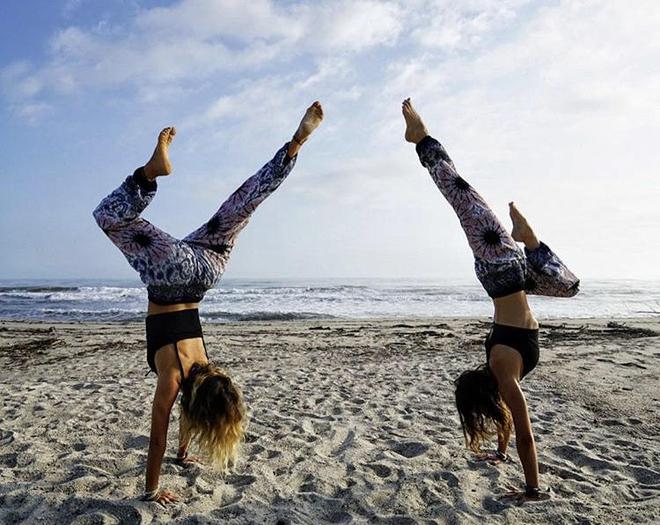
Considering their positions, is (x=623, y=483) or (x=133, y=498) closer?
(x=133, y=498)

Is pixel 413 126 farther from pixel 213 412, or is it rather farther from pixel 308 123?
pixel 213 412

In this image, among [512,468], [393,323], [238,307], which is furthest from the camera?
[238,307]

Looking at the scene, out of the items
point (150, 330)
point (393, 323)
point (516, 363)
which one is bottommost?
point (393, 323)

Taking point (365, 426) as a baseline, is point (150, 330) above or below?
above

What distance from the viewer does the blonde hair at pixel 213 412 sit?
319 cm

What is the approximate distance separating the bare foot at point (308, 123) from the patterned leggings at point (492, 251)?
2.85 feet

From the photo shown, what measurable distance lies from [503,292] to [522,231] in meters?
0.62

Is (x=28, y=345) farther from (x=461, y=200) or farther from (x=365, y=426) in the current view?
(x=461, y=200)

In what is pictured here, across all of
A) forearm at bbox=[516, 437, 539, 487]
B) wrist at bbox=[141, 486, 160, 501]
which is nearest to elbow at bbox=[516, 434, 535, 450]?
forearm at bbox=[516, 437, 539, 487]

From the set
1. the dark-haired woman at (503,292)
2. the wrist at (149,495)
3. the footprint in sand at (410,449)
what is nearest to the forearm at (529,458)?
the dark-haired woman at (503,292)

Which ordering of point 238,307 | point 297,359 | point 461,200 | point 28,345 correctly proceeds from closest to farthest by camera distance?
point 461,200 → point 297,359 → point 28,345 → point 238,307

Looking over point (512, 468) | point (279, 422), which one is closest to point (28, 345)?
point (279, 422)

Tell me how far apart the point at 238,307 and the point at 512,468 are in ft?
74.2

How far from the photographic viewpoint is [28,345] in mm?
12266
